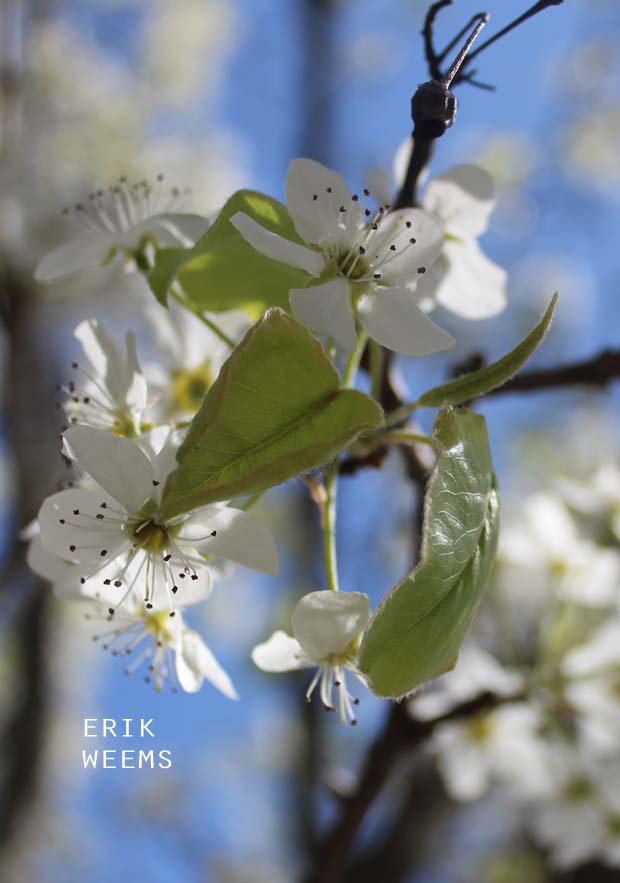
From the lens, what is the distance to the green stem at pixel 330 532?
654 mm

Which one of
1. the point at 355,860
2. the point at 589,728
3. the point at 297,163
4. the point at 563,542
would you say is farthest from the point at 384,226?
the point at 355,860

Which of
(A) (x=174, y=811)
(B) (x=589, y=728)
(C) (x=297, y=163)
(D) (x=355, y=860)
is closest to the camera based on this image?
(C) (x=297, y=163)

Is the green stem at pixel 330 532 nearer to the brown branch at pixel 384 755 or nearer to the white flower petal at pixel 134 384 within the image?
the white flower petal at pixel 134 384

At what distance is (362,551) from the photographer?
268 cm

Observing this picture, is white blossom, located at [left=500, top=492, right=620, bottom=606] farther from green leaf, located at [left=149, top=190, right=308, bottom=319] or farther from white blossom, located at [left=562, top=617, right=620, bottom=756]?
green leaf, located at [left=149, top=190, right=308, bottom=319]

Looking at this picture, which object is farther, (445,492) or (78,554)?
(78,554)

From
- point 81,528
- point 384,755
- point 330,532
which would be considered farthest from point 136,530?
point 384,755

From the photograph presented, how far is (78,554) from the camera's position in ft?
2.09

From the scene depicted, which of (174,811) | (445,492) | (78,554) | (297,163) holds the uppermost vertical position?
(297,163)

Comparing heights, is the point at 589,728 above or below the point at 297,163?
below

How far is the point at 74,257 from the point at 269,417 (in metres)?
0.34

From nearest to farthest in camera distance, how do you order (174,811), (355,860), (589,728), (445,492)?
(445,492) < (589,728) < (355,860) < (174,811)

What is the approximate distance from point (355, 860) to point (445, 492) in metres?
2.40

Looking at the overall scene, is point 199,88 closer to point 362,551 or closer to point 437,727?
point 362,551
